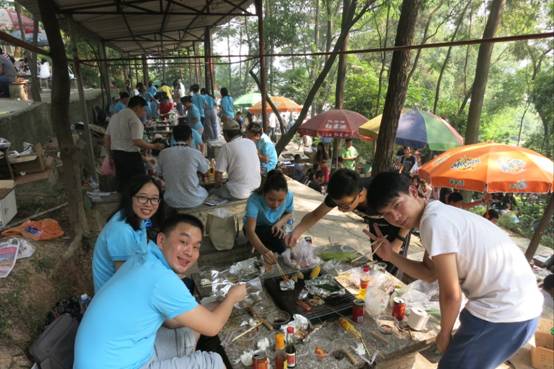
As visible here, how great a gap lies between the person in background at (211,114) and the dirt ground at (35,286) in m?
6.13

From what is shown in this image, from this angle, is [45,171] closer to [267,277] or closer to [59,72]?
[59,72]

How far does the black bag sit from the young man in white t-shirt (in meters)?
2.22

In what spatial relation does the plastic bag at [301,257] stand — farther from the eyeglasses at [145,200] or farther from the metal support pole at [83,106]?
the metal support pole at [83,106]

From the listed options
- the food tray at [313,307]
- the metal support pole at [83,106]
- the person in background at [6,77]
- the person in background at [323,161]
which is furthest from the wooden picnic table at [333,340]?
the person in background at [6,77]

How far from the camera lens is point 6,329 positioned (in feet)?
9.39

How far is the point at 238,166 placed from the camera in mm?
5070

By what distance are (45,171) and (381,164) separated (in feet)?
16.7

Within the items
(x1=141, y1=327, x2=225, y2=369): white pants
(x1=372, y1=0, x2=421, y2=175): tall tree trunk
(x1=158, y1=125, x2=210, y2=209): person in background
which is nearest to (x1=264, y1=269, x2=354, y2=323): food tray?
(x1=141, y1=327, x2=225, y2=369): white pants

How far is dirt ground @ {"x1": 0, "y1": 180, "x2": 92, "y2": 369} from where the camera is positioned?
9.25 ft

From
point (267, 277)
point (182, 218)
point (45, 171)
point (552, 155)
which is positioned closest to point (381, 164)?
point (267, 277)

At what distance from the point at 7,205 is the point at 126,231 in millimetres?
2807

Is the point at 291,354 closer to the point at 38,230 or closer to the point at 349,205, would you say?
the point at 349,205

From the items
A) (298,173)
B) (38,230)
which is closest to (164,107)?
(298,173)

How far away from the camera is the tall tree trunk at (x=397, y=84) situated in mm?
4294
